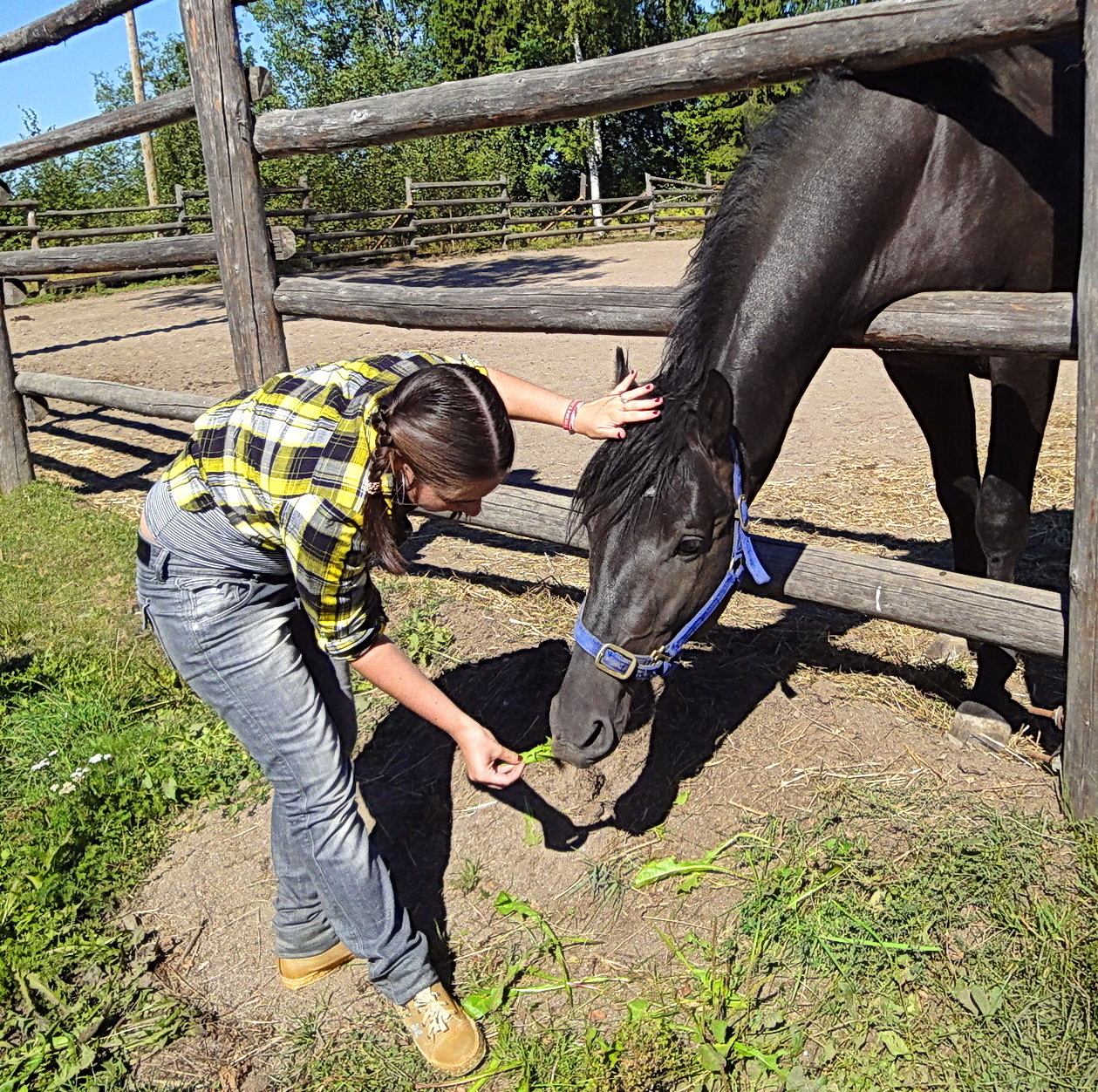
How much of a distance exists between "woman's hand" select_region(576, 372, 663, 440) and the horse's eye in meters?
0.31

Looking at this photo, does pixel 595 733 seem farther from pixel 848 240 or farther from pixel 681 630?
pixel 848 240

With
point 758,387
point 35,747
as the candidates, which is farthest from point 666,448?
point 35,747

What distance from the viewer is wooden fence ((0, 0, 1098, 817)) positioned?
2244mm

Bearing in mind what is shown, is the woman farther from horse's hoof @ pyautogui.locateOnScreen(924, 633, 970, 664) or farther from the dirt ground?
horse's hoof @ pyautogui.locateOnScreen(924, 633, 970, 664)

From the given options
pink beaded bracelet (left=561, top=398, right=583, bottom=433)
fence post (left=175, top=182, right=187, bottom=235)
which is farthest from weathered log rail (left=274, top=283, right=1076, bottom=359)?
fence post (left=175, top=182, right=187, bottom=235)

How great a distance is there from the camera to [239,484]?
2.00m

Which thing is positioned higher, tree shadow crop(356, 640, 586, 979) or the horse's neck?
the horse's neck

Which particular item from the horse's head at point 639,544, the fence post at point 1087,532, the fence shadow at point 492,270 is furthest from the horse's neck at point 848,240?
the fence shadow at point 492,270

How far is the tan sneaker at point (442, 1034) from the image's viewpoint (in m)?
2.11

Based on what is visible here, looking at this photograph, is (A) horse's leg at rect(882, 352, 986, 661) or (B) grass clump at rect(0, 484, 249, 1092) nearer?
(B) grass clump at rect(0, 484, 249, 1092)

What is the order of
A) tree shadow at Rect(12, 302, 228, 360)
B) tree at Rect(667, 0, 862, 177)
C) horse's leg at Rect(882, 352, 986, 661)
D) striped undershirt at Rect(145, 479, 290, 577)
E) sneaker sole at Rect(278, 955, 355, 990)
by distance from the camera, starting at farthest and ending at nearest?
tree at Rect(667, 0, 862, 177), tree shadow at Rect(12, 302, 228, 360), horse's leg at Rect(882, 352, 986, 661), sneaker sole at Rect(278, 955, 355, 990), striped undershirt at Rect(145, 479, 290, 577)

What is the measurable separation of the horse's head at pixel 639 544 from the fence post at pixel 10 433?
5.02m

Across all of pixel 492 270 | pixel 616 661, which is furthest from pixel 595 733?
pixel 492 270

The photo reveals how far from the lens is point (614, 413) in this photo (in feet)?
7.47
